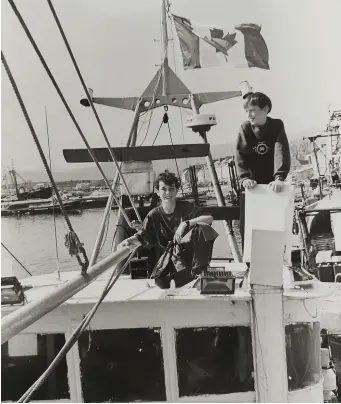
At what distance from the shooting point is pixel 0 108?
139cm

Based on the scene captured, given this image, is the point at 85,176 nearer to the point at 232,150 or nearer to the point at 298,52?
the point at 232,150

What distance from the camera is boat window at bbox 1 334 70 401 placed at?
1.25 meters

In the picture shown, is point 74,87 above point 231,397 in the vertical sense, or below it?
above

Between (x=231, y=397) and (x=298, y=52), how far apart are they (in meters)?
1.07

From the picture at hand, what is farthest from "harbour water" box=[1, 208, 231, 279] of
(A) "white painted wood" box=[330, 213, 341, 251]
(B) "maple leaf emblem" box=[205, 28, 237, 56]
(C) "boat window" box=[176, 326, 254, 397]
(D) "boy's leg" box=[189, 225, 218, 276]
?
(B) "maple leaf emblem" box=[205, 28, 237, 56]

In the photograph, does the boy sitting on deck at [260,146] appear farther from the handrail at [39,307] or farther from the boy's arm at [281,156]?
the handrail at [39,307]

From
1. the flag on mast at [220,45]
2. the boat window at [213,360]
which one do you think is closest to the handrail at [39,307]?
the boat window at [213,360]

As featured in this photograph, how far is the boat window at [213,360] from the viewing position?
1.24 m

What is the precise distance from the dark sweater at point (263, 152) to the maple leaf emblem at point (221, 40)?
306 millimetres

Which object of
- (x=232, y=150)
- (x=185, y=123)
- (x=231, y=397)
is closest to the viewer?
(x=231, y=397)

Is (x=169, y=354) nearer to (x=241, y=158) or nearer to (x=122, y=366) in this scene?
(x=122, y=366)

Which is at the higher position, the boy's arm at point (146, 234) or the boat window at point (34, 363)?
the boy's arm at point (146, 234)

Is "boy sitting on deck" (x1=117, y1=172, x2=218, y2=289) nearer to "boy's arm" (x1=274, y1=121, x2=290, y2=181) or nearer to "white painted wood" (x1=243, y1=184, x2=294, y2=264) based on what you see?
"white painted wood" (x1=243, y1=184, x2=294, y2=264)

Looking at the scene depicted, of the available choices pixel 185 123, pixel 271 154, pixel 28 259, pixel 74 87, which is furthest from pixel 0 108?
pixel 271 154
